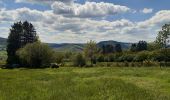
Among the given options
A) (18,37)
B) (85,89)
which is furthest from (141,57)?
(85,89)

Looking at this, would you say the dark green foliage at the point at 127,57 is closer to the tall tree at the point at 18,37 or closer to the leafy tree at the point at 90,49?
the leafy tree at the point at 90,49

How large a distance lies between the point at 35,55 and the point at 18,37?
2741cm

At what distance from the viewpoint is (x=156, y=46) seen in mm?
133625

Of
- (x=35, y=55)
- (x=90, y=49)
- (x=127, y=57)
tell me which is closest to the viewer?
(x=35, y=55)

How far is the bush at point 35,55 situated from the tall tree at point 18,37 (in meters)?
9.72

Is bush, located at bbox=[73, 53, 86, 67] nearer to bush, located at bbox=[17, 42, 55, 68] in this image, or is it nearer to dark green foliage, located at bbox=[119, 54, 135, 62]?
bush, located at bbox=[17, 42, 55, 68]

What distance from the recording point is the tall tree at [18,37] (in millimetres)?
131712

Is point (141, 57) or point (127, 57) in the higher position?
point (141, 57)

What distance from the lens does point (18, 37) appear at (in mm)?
143250

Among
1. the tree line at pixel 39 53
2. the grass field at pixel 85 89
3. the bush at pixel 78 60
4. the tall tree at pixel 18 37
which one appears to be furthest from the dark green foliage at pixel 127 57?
the grass field at pixel 85 89

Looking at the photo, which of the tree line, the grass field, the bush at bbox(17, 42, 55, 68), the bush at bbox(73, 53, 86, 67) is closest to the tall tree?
the tree line

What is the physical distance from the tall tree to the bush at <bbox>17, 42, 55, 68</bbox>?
9718mm

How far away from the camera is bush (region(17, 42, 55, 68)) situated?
118000mm

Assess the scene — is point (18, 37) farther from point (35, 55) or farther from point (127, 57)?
point (127, 57)
